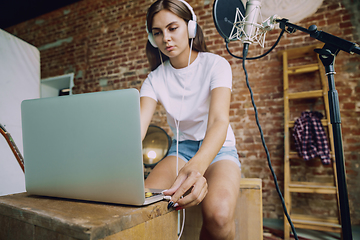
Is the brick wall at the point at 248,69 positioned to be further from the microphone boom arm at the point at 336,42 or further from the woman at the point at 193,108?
the microphone boom arm at the point at 336,42

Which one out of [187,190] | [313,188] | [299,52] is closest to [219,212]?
[187,190]

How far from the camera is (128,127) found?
53cm

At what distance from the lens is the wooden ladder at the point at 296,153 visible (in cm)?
200

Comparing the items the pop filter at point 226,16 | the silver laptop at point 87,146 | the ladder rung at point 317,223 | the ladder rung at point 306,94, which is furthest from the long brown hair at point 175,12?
the ladder rung at point 317,223

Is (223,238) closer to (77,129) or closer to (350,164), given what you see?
(77,129)

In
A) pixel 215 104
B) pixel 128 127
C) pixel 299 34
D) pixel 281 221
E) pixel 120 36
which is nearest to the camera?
pixel 128 127

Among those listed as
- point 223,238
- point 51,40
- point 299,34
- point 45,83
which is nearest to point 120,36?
point 51,40

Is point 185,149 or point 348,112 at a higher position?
point 348,112

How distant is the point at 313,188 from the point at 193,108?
5.26ft

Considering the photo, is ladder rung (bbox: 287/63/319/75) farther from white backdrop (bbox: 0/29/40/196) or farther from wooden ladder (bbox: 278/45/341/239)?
white backdrop (bbox: 0/29/40/196)

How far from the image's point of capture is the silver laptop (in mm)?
528

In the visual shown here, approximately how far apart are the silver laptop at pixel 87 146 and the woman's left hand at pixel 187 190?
0.05 metres

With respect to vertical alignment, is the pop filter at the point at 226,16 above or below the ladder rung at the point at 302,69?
below

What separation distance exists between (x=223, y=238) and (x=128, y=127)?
55cm
